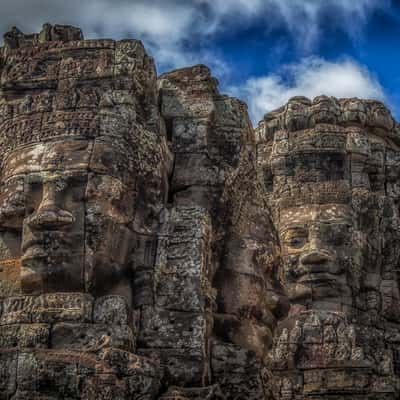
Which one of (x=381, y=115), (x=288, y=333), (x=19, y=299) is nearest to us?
(x=19, y=299)

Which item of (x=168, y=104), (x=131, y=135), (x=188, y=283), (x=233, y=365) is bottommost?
(x=233, y=365)

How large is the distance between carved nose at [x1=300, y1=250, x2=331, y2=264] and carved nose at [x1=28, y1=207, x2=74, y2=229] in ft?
33.1

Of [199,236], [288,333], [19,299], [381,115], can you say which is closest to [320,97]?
Answer: [381,115]

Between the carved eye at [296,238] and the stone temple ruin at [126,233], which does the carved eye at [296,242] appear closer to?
the carved eye at [296,238]

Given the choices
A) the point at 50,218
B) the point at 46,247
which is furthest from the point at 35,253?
the point at 50,218

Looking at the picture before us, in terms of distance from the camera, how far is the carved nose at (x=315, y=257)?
62.9ft

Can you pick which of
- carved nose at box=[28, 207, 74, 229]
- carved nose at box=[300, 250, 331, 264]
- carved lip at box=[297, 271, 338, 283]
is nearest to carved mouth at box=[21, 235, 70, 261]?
carved nose at box=[28, 207, 74, 229]

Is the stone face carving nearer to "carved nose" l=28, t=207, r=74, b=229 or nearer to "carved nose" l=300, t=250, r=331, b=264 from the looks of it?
"carved nose" l=300, t=250, r=331, b=264

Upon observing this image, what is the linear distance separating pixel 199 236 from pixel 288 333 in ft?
25.5

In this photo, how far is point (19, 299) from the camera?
31.5 feet

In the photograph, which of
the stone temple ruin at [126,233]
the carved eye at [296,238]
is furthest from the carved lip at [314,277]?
the stone temple ruin at [126,233]

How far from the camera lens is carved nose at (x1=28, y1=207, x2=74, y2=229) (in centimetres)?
965

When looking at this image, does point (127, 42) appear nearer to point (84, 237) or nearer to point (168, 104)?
point (168, 104)

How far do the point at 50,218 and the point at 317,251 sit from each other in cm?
1052
